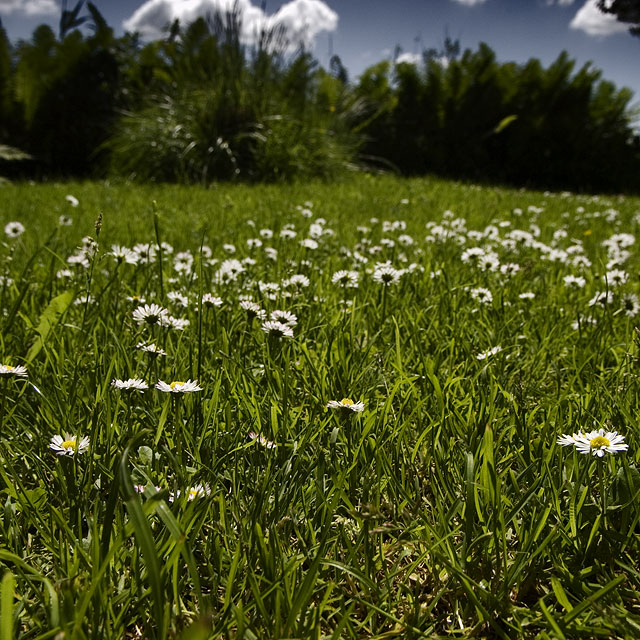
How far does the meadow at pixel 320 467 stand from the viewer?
82 cm

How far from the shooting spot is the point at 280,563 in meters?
0.89

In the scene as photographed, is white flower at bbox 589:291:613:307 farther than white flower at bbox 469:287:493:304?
No

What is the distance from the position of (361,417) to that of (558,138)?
1034 centimetres

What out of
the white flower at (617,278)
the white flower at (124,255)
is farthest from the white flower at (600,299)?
the white flower at (124,255)

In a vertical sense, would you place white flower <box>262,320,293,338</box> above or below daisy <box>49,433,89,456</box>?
above

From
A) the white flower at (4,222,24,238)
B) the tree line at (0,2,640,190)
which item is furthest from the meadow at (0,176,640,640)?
the tree line at (0,2,640,190)

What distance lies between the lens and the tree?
1133 cm

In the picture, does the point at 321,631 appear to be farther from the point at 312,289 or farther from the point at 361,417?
the point at 312,289

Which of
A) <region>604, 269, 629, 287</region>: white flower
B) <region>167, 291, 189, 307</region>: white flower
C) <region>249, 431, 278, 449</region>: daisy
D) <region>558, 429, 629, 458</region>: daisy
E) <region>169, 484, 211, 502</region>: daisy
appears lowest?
<region>169, 484, 211, 502</region>: daisy

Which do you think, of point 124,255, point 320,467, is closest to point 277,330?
point 320,467

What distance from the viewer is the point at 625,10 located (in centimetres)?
1139

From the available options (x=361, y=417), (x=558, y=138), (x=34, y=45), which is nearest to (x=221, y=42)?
(x=34, y=45)

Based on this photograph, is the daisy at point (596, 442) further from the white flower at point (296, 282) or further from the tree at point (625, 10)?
the tree at point (625, 10)

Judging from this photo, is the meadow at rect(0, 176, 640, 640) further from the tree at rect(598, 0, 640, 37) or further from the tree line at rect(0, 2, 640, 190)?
the tree at rect(598, 0, 640, 37)
